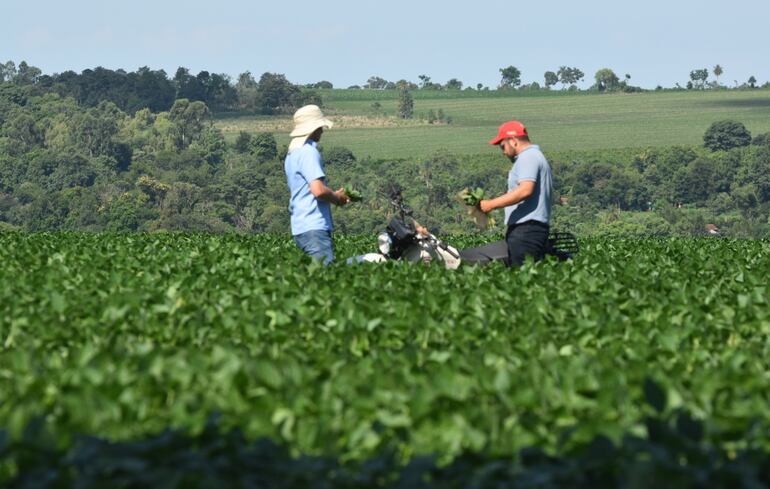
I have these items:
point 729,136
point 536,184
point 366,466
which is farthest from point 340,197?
point 729,136

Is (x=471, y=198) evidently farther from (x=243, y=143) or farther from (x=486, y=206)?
(x=243, y=143)

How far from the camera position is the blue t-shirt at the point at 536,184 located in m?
12.6

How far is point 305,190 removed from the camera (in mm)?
12781

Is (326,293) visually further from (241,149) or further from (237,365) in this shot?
(241,149)

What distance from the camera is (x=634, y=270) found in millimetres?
12344

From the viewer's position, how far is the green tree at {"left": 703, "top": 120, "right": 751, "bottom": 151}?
169m

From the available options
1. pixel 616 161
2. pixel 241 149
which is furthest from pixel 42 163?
pixel 616 161

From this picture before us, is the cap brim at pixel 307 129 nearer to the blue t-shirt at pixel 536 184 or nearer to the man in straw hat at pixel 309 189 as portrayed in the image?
the man in straw hat at pixel 309 189

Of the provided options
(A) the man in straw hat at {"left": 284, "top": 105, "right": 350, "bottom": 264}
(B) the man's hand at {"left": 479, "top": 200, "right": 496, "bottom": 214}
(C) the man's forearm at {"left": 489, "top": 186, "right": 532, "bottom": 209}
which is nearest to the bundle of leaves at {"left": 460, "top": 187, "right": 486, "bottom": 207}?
(B) the man's hand at {"left": 479, "top": 200, "right": 496, "bottom": 214}

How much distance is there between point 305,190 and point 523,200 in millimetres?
1932

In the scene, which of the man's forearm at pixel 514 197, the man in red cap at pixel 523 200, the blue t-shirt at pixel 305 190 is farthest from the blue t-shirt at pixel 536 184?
the blue t-shirt at pixel 305 190

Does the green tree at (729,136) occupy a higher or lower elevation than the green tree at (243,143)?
lower

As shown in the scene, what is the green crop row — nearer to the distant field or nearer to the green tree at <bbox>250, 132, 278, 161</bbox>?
the green tree at <bbox>250, 132, 278, 161</bbox>

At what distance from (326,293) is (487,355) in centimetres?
295
